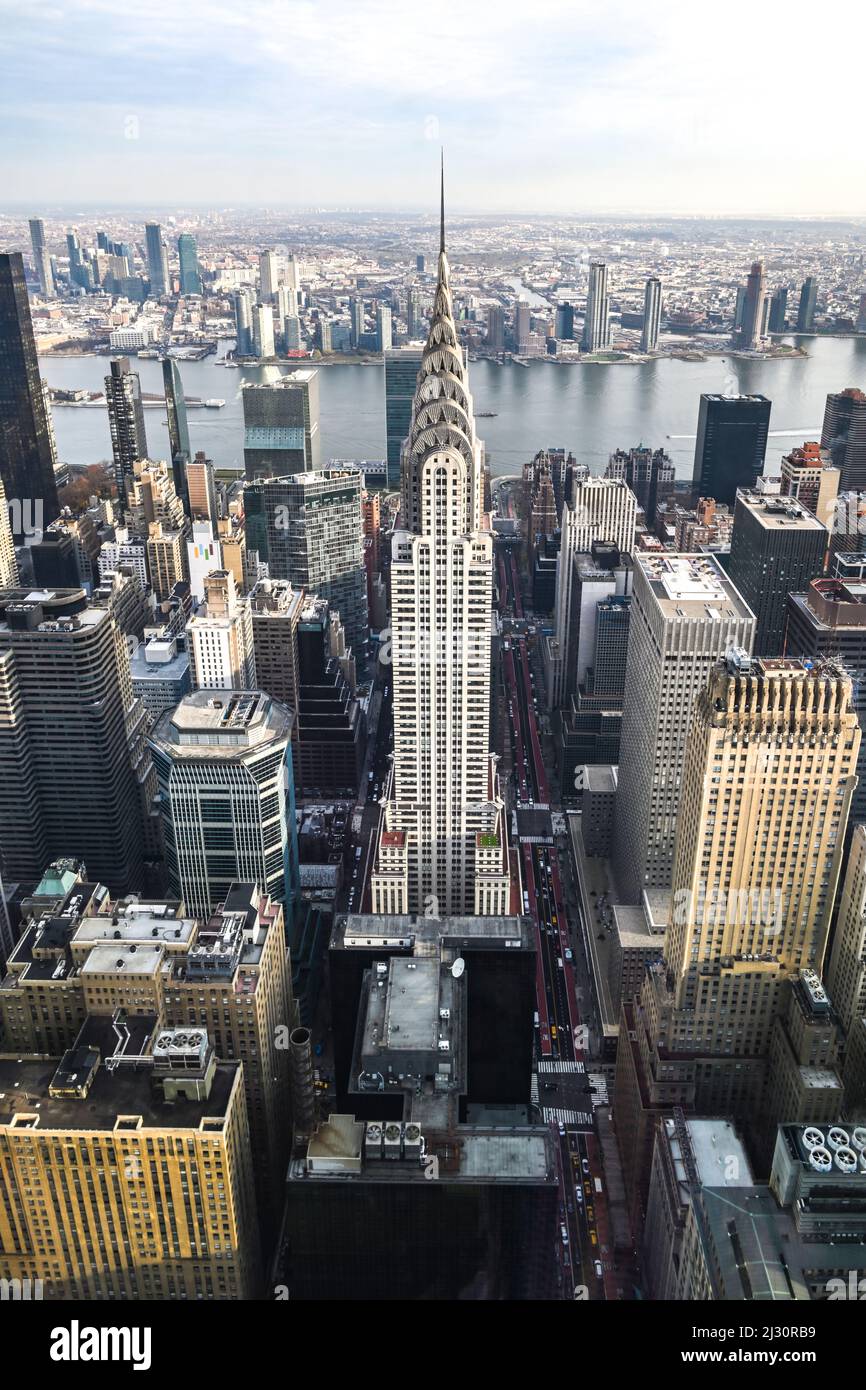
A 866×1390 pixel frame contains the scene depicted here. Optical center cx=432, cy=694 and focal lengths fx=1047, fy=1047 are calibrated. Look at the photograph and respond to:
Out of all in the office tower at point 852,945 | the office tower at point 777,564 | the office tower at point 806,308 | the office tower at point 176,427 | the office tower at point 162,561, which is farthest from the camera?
the office tower at point 176,427

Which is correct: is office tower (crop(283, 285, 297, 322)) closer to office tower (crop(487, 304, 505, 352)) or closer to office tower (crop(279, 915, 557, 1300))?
office tower (crop(487, 304, 505, 352))

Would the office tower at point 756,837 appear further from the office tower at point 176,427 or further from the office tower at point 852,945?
the office tower at point 176,427

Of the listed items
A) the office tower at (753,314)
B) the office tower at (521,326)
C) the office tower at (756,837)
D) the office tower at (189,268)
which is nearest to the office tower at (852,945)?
the office tower at (756,837)

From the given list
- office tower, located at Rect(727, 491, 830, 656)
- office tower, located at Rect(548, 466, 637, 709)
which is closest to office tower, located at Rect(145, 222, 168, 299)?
office tower, located at Rect(548, 466, 637, 709)

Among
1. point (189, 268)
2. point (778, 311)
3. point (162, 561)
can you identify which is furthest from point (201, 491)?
point (778, 311)

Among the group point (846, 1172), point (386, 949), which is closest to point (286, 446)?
point (386, 949)
